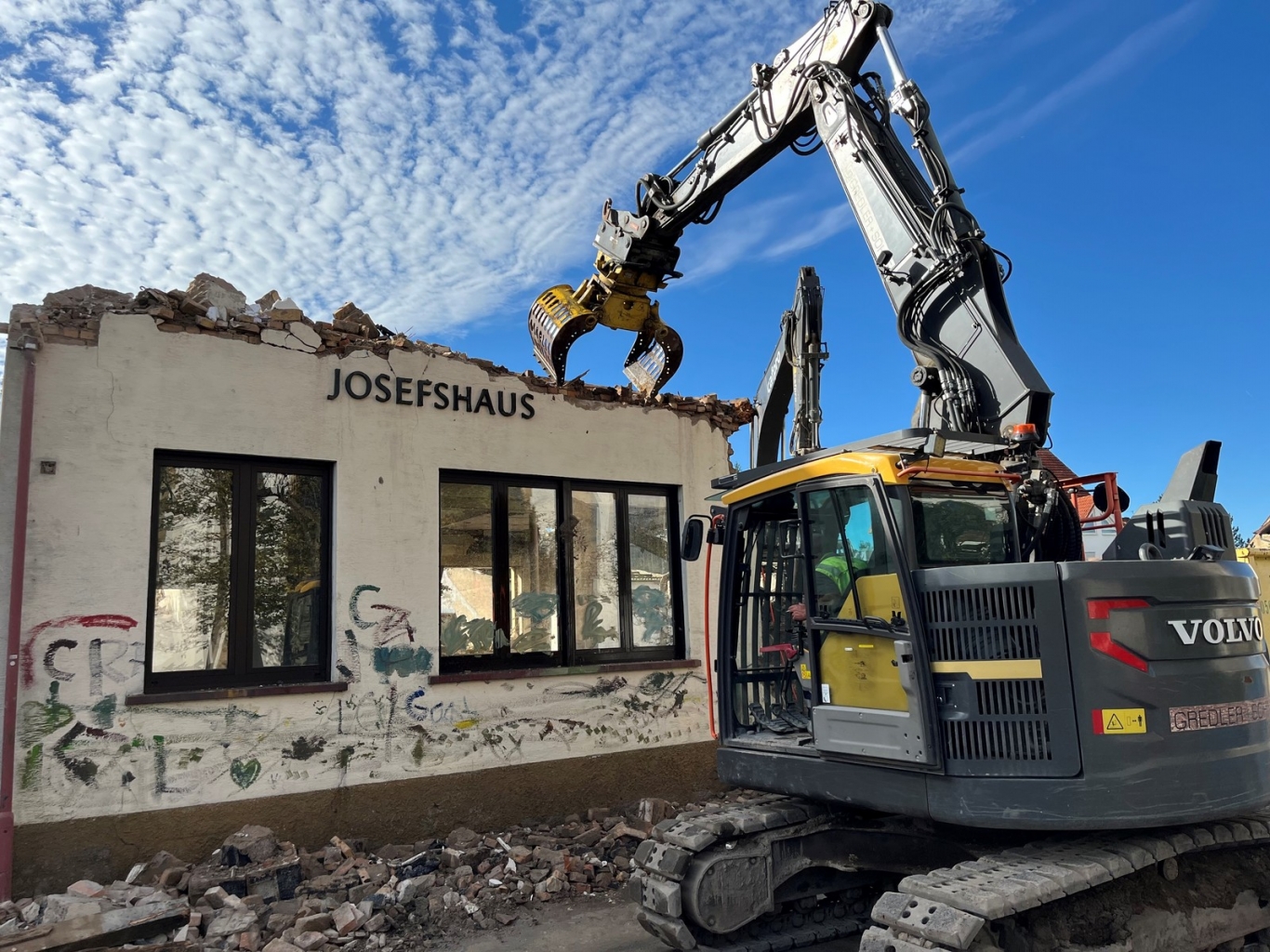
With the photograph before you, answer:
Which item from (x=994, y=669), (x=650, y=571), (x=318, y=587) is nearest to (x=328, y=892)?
(x=318, y=587)

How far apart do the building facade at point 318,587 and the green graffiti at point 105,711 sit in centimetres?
1

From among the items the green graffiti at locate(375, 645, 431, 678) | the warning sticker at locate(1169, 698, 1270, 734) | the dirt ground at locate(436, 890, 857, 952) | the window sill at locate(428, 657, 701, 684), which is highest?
the green graffiti at locate(375, 645, 431, 678)

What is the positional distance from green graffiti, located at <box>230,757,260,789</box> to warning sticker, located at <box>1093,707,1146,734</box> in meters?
5.68

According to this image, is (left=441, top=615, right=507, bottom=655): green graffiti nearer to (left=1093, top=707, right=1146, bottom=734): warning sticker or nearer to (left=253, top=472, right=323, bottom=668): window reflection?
(left=253, top=472, right=323, bottom=668): window reflection

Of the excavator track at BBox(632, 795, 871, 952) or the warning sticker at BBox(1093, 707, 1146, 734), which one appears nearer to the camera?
the warning sticker at BBox(1093, 707, 1146, 734)

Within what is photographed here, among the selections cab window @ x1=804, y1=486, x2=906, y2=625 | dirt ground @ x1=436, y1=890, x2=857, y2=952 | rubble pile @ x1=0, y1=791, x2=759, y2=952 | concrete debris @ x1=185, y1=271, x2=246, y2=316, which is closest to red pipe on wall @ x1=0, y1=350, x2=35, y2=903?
rubble pile @ x1=0, y1=791, x2=759, y2=952

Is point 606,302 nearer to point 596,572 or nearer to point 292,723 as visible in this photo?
point 596,572

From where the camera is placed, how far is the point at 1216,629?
169 inches

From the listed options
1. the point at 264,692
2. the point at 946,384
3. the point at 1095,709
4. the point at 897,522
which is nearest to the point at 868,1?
the point at 946,384

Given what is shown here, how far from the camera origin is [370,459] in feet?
25.3

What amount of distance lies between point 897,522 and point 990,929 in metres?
1.85

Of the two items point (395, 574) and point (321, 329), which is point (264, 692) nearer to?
point (395, 574)

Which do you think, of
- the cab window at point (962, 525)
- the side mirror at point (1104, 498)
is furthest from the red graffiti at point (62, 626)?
the side mirror at point (1104, 498)

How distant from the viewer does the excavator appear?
4.05 metres
